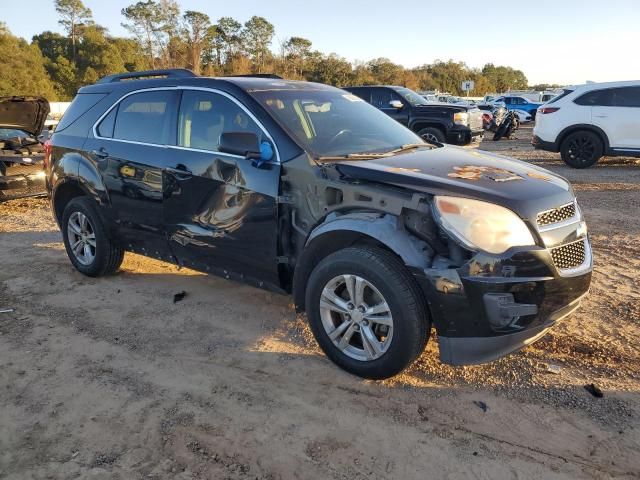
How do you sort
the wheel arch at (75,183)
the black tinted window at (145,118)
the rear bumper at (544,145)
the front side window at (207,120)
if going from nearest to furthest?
the front side window at (207,120), the black tinted window at (145,118), the wheel arch at (75,183), the rear bumper at (544,145)

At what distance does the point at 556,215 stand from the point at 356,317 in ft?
4.32

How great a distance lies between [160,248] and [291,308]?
3.97 feet

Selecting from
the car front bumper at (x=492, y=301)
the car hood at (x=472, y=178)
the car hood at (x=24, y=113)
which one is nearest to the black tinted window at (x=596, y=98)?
the car hood at (x=472, y=178)

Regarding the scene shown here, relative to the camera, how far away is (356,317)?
10.4 feet

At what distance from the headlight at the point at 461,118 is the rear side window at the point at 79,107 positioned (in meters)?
9.66

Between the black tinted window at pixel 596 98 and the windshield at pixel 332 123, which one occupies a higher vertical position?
the black tinted window at pixel 596 98

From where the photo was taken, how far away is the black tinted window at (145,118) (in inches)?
168

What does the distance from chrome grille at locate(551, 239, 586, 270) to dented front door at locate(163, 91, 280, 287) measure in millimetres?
1744

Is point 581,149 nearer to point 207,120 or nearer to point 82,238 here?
point 207,120

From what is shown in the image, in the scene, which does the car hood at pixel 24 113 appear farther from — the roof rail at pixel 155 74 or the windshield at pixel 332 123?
the windshield at pixel 332 123

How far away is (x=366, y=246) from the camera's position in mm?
3148

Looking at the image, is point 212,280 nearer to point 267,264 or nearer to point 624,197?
point 267,264

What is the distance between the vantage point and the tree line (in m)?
52.3

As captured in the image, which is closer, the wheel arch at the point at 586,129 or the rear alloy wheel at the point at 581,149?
the wheel arch at the point at 586,129
